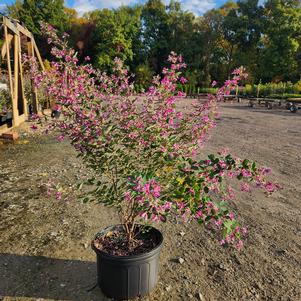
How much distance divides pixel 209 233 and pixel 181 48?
40427mm

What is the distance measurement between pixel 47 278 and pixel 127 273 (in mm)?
959

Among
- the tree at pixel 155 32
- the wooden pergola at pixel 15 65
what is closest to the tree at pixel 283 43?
the tree at pixel 155 32

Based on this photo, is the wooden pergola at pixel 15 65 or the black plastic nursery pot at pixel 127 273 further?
the wooden pergola at pixel 15 65

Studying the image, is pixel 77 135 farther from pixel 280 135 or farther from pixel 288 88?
pixel 288 88

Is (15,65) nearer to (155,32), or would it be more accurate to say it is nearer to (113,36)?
(113,36)

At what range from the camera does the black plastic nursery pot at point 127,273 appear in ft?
8.29

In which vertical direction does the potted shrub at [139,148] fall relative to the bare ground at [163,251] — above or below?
above

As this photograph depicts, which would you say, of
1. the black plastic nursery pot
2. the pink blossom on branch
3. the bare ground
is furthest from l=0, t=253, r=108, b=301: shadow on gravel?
the pink blossom on branch

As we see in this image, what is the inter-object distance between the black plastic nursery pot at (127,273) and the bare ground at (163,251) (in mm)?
154

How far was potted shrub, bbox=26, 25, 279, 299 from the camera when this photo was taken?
7.68 feet

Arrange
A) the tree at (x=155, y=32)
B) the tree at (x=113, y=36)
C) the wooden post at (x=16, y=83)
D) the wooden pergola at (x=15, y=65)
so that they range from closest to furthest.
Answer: the wooden pergola at (x=15, y=65)
the wooden post at (x=16, y=83)
the tree at (x=113, y=36)
the tree at (x=155, y=32)

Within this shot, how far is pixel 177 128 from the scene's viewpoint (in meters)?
Result: 2.69

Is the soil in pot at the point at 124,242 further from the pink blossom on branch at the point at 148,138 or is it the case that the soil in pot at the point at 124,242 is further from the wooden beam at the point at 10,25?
the wooden beam at the point at 10,25

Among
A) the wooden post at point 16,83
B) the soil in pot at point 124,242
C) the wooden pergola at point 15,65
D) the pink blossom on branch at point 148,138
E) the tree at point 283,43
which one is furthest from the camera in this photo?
the tree at point 283,43
